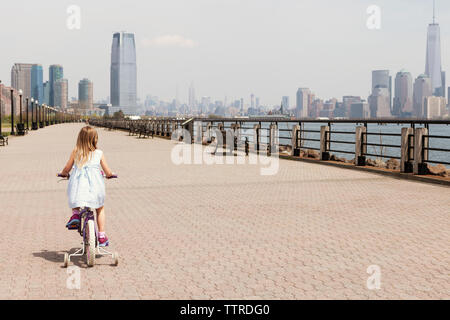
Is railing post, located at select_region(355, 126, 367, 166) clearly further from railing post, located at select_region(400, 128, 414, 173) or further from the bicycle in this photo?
the bicycle

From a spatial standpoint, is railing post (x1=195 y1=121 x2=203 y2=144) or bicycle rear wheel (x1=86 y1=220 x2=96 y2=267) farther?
railing post (x1=195 y1=121 x2=203 y2=144)

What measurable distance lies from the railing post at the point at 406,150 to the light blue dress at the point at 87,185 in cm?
994

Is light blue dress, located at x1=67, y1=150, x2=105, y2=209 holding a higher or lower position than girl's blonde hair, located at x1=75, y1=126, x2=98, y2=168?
lower

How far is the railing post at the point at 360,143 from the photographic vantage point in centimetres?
1591

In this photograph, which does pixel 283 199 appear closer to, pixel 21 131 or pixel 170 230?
pixel 170 230

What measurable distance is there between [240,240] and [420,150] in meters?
8.16

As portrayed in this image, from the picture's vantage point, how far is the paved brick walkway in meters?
4.93

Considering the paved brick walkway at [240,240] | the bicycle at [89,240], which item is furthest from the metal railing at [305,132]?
the bicycle at [89,240]

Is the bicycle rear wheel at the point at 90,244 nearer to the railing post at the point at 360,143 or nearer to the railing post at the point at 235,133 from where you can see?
the railing post at the point at 360,143

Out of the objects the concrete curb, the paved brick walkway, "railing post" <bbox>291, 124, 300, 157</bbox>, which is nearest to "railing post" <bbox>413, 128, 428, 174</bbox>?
the concrete curb

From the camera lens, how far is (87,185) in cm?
564

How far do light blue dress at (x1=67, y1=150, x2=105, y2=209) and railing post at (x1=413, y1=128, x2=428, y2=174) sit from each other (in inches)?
383

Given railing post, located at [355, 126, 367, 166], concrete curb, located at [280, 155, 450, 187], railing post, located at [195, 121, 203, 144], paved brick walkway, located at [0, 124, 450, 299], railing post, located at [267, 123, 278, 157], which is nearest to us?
paved brick walkway, located at [0, 124, 450, 299]

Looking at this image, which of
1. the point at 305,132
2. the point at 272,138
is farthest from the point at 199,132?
the point at 272,138
